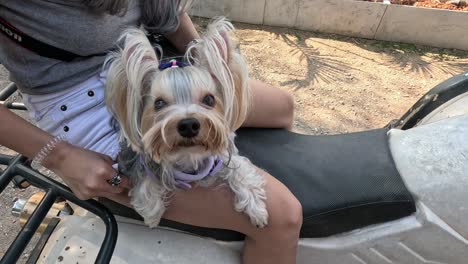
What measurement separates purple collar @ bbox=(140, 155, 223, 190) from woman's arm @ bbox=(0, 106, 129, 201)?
7cm

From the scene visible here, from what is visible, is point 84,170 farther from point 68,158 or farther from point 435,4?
point 435,4

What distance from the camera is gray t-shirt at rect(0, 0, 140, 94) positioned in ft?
3.65

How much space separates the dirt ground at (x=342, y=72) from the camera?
2.86m

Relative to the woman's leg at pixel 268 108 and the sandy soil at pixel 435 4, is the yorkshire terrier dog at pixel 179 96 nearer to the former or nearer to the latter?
the woman's leg at pixel 268 108

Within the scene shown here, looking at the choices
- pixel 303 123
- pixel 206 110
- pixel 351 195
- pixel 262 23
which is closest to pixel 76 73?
pixel 206 110

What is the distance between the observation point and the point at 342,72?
3227 mm

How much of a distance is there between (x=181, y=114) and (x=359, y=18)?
9.78 ft

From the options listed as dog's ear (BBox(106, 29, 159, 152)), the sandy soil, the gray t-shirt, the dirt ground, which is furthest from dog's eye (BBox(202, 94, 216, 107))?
the sandy soil

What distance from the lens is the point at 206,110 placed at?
0.96 metres

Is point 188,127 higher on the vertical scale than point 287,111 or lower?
higher

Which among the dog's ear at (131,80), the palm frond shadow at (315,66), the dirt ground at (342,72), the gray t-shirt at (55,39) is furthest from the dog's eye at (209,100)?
the palm frond shadow at (315,66)

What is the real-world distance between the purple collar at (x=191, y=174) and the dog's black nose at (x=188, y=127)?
0.57ft

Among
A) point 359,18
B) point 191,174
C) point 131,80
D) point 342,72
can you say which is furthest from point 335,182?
point 359,18

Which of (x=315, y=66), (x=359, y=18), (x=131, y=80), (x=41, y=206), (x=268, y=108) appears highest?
(x=131, y=80)
